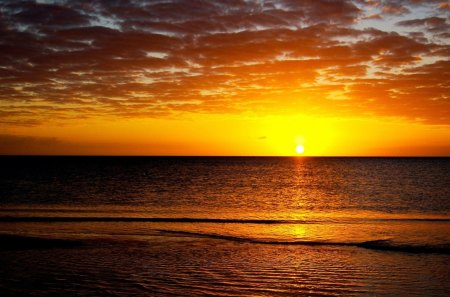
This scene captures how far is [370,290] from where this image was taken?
45.4 feet

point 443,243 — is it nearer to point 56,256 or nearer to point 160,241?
point 160,241

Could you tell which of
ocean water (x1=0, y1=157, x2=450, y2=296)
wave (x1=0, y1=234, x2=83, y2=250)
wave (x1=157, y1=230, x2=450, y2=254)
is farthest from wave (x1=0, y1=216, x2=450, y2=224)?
wave (x1=0, y1=234, x2=83, y2=250)

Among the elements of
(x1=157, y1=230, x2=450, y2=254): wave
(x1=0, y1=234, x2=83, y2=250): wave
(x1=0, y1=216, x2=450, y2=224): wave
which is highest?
(x1=157, y1=230, x2=450, y2=254): wave

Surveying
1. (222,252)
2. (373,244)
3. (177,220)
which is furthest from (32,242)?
(373,244)

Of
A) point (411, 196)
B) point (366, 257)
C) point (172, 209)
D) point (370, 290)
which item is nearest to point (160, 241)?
point (366, 257)

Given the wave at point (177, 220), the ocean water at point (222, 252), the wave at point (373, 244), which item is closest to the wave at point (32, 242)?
the ocean water at point (222, 252)

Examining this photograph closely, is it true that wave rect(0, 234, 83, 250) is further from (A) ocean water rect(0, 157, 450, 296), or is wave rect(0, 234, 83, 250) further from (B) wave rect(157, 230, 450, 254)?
(B) wave rect(157, 230, 450, 254)

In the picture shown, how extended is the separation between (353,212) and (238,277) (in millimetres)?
26177

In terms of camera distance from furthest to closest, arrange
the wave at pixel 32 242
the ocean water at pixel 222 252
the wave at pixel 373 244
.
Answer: the wave at pixel 32 242 → the wave at pixel 373 244 → the ocean water at pixel 222 252

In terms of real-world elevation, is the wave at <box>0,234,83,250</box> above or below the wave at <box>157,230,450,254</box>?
below

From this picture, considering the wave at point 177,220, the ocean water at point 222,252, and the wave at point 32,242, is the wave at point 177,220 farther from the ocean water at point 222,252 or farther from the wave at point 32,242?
the wave at point 32,242

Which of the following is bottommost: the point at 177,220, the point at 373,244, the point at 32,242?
the point at 177,220

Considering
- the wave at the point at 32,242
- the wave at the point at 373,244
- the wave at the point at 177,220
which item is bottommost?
the wave at the point at 177,220

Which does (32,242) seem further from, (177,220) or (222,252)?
(177,220)
